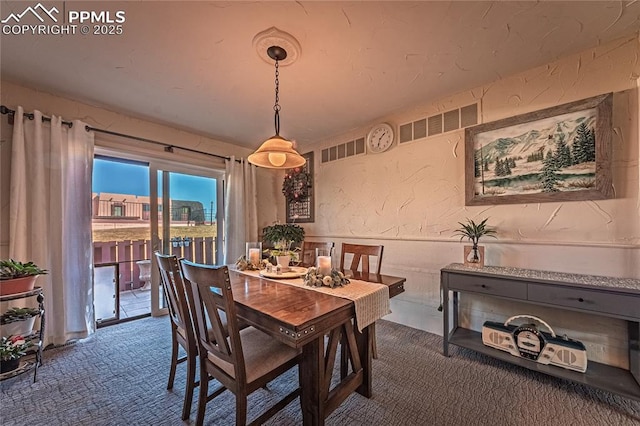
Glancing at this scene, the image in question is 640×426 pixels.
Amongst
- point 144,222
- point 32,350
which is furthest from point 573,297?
point 144,222

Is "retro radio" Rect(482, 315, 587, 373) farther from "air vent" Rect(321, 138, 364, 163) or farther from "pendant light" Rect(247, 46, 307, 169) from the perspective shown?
"air vent" Rect(321, 138, 364, 163)

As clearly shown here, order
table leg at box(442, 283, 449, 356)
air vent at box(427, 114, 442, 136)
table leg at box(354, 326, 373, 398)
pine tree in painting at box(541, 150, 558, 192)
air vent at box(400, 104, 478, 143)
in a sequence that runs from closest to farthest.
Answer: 1. table leg at box(354, 326, 373, 398)
2. pine tree in painting at box(541, 150, 558, 192)
3. table leg at box(442, 283, 449, 356)
4. air vent at box(400, 104, 478, 143)
5. air vent at box(427, 114, 442, 136)

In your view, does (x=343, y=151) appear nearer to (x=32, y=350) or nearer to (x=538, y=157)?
(x=538, y=157)

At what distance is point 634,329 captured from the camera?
160cm

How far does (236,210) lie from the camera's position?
12.2 ft

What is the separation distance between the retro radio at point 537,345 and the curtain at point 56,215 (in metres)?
3.85

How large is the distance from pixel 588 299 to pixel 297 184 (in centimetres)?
335

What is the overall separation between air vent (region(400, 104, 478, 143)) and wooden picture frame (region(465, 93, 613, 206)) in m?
0.12

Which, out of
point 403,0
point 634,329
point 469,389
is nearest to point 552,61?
point 403,0

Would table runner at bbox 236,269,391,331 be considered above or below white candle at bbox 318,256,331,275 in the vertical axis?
below

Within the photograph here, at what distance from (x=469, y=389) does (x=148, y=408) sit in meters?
2.15

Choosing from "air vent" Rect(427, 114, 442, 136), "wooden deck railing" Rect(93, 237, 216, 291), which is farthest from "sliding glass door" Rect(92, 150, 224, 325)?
"air vent" Rect(427, 114, 442, 136)

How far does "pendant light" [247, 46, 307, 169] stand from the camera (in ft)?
5.78

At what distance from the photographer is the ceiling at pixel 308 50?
150 centimetres
